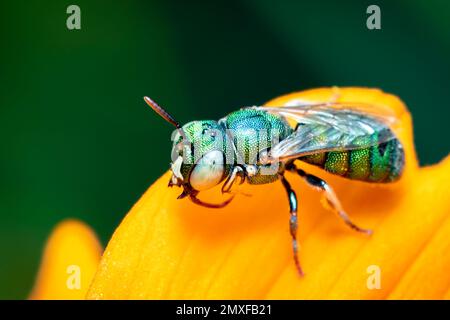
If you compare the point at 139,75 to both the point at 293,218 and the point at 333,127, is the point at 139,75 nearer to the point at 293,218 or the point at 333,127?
the point at 333,127

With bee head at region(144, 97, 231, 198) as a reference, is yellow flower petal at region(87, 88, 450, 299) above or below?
below

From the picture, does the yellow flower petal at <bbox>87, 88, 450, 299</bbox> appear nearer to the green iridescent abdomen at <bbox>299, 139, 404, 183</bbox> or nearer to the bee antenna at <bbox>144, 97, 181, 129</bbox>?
the green iridescent abdomen at <bbox>299, 139, 404, 183</bbox>

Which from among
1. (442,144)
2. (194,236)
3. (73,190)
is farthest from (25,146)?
(442,144)

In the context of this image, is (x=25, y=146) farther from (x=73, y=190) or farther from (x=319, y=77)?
(x=319, y=77)

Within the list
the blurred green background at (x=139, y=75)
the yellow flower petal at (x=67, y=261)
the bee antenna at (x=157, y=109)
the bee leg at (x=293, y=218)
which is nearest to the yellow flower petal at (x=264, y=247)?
the bee leg at (x=293, y=218)

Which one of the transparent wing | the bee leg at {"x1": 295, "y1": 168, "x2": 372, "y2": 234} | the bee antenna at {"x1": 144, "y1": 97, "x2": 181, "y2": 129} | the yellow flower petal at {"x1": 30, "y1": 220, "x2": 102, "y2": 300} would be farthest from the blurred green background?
the bee antenna at {"x1": 144, "y1": 97, "x2": 181, "y2": 129}

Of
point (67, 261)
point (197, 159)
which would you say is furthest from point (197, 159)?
point (67, 261)
